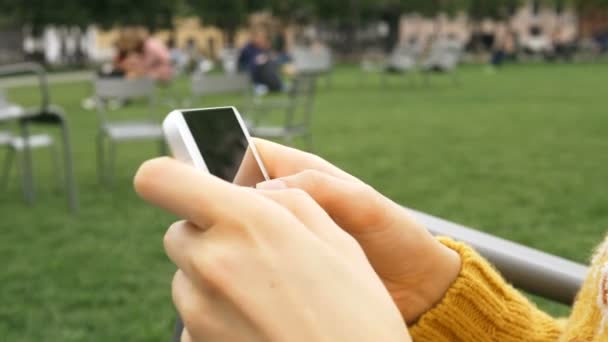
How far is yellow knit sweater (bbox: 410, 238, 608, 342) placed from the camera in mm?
895

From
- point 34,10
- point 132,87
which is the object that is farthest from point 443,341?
point 34,10

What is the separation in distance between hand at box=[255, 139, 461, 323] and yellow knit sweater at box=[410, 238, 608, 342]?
2cm

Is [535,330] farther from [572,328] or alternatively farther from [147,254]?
[147,254]

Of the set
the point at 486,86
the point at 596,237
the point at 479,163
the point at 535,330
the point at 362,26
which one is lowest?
the point at 362,26

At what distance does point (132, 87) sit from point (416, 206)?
2.48 m

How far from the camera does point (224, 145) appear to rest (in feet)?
2.08

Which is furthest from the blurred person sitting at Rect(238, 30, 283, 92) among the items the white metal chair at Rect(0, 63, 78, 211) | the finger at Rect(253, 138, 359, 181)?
the finger at Rect(253, 138, 359, 181)

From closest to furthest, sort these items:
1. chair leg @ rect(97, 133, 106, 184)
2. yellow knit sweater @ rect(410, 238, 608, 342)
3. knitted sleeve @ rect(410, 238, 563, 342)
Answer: yellow knit sweater @ rect(410, 238, 608, 342) → knitted sleeve @ rect(410, 238, 563, 342) → chair leg @ rect(97, 133, 106, 184)

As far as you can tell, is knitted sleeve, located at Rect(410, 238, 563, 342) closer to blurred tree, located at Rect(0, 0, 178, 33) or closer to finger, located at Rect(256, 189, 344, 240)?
finger, located at Rect(256, 189, 344, 240)

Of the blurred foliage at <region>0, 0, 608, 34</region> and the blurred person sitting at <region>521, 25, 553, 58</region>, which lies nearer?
the blurred foliage at <region>0, 0, 608, 34</region>

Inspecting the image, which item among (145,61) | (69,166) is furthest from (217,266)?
(145,61)

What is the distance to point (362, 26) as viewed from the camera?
55125mm

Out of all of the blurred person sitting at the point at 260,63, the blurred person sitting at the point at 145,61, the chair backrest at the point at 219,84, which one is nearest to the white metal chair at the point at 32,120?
the chair backrest at the point at 219,84

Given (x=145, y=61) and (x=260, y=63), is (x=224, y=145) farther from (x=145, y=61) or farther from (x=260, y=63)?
(x=260, y=63)
